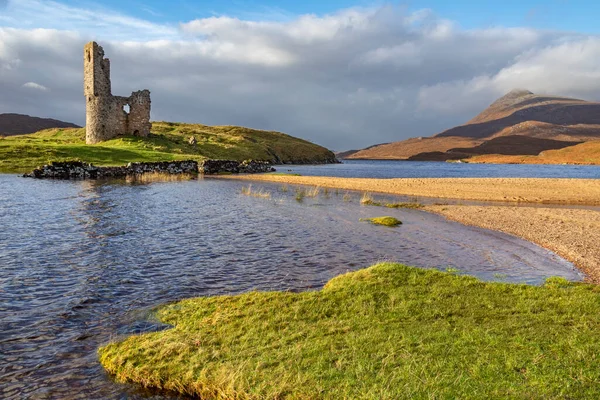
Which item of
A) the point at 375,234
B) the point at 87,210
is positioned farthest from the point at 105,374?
the point at 87,210

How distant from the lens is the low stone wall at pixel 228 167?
73.2m

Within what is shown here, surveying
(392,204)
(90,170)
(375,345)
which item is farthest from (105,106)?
(375,345)

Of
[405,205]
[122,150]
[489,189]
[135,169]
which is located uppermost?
[122,150]

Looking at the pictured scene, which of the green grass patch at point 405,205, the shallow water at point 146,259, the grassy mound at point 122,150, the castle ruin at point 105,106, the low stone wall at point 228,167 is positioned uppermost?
the castle ruin at point 105,106

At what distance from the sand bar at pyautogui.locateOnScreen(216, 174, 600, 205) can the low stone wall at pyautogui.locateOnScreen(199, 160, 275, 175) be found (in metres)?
17.7

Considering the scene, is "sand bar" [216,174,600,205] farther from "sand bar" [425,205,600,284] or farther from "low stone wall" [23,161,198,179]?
"low stone wall" [23,161,198,179]

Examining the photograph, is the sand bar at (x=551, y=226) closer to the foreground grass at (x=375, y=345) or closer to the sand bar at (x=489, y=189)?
the foreground grass at (x=375, y=345)

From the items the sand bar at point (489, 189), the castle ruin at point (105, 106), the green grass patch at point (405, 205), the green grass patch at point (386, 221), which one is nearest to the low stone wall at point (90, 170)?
the sand bar at point (489, 189)

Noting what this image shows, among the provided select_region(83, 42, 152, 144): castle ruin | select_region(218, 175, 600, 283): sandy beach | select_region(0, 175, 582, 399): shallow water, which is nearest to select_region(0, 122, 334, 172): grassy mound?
select_region(83, 42, 152, 144): castle ruin

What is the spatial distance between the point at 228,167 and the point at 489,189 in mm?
47039

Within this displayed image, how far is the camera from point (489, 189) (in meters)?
47.2

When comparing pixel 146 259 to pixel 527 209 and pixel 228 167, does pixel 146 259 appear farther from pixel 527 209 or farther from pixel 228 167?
pixel 228 167

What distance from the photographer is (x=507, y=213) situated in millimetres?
30703

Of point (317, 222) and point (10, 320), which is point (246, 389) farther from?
point (317, 222)
